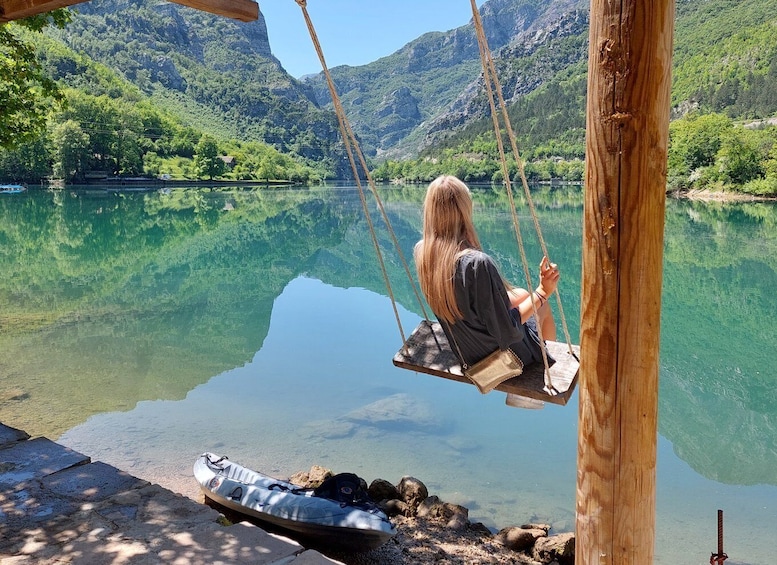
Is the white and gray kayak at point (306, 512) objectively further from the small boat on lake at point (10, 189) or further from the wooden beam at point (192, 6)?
the small boat on lake at point (10, 189)

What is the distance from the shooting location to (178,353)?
885 cm

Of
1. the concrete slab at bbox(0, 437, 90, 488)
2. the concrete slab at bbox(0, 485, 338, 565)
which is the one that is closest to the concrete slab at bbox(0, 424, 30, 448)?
the concrete slab at bbox(0, 437, 90, 488)

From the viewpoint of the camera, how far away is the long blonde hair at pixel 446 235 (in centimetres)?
276

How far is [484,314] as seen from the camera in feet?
8.98

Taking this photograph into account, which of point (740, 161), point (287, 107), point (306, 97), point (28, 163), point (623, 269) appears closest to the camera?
point (623, 269)

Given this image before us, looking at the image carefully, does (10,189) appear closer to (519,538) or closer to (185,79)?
(519,538)

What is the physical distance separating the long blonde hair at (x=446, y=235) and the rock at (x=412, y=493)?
193cm

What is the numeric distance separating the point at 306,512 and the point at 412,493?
114 centimetres

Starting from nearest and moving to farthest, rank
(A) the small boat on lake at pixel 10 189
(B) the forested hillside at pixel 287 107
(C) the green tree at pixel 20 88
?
(C) the green tree at pixel 20 88 → (A) the small boat on lake at pixel 10 189 → (B) the forested hillside at pixel 287 107

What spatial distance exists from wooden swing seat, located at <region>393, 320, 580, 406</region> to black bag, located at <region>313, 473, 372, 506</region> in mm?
902

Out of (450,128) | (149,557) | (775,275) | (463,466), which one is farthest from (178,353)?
(450,128)

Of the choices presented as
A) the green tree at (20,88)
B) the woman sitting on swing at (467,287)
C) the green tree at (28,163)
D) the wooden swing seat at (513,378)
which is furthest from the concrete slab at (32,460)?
the green tree at (28,163)

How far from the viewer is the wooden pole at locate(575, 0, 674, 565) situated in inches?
62.8

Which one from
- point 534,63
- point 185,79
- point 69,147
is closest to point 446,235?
point 69,147
